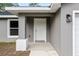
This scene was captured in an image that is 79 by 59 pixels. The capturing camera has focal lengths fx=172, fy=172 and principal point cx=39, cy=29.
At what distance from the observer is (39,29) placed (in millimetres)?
18484

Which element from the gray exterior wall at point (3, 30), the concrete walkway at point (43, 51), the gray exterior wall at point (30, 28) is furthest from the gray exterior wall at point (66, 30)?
the gray exterior wall at point (3, 30)

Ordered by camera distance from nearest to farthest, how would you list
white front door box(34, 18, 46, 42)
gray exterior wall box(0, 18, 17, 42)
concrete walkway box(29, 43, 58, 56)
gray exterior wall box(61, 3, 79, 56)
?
gray exterior wall box(61, 3, 79, 56) → concrete walkway box(29, 43, 58, 56) → white front door box(34, 18, 46, 42) → gray exterior wall box(0, 18, 17, 42)

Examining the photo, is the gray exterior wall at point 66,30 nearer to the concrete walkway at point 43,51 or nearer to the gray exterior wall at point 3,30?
the concrete walkway at point 43,51

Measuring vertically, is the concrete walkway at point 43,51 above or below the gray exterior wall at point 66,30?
below

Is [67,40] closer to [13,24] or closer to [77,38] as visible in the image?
[77,38]

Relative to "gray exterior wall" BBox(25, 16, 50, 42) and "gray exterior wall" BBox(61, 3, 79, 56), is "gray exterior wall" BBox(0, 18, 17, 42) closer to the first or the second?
"gray exterior wall" BBox(25, 16, 50, 42)

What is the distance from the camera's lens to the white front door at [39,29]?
60.1ft

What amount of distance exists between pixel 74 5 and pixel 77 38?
160 cm

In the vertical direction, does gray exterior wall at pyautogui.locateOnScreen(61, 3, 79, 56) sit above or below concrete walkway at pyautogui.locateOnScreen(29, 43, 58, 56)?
above

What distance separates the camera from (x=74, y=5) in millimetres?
8312

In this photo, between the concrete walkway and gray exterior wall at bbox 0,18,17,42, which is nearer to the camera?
the concrete walkway

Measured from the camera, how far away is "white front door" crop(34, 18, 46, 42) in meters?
18.3

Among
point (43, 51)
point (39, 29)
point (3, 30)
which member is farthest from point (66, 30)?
point (3, 30)

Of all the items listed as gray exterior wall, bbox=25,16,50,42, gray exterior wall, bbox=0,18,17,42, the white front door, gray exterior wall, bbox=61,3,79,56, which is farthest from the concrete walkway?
gray exterior wall, bbox=0,18,17,42
